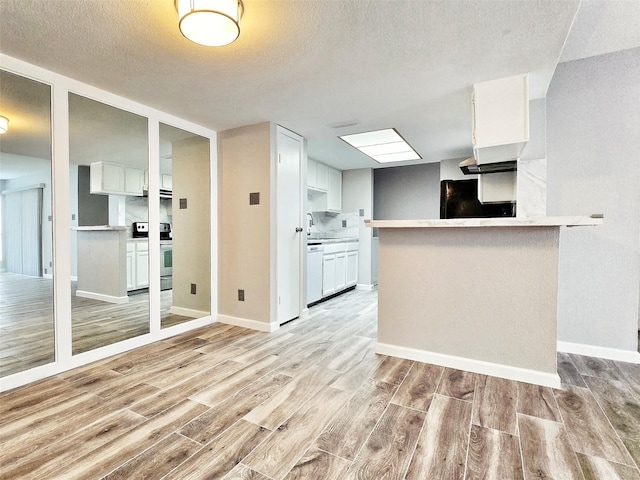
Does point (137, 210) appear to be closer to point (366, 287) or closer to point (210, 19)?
point (210, 19)

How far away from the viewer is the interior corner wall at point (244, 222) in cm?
332

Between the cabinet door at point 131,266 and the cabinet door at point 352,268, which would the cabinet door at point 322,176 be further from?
the cabinet door at point 131,266

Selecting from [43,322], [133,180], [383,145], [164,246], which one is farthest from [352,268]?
[43,322]

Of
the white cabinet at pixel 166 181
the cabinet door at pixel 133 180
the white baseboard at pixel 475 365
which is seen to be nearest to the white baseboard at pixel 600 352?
the white baseboard at pixel 475 365

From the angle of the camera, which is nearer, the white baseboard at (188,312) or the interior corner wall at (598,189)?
the interior corner wall at (598,189)

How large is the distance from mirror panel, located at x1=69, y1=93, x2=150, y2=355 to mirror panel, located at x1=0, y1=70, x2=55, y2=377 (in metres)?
0.16

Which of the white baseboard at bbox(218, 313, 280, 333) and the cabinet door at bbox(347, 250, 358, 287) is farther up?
the cabinet door at bbox(347, 250, 358, 287)

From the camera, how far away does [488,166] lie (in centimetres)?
288

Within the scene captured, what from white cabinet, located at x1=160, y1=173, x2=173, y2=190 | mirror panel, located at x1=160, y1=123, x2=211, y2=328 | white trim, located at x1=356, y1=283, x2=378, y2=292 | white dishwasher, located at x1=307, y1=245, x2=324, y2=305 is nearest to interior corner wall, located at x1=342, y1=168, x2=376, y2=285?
white trim, located at x1=356, y1=283, x2=378, y2=292

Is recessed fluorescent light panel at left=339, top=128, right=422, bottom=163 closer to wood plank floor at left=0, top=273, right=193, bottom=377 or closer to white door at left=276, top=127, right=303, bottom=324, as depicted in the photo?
white door at left=276, top=127, right=303, bottom=324

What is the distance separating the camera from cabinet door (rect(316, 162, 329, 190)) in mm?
5195

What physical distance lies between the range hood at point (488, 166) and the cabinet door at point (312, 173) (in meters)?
2.52

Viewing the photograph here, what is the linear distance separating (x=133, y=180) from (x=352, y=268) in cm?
371

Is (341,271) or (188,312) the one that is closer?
(188,312)
